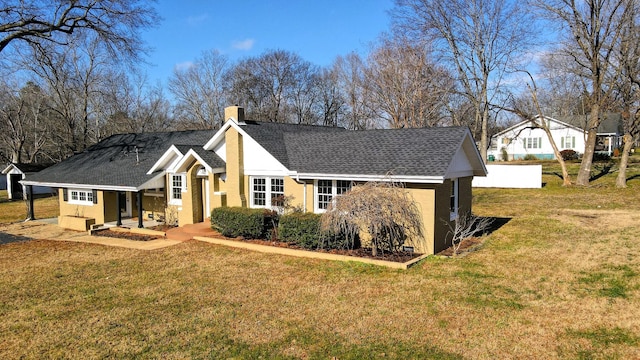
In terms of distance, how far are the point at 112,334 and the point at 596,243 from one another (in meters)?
14.9

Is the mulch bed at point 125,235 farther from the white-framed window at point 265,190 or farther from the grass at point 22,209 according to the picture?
the grass at point 22,209

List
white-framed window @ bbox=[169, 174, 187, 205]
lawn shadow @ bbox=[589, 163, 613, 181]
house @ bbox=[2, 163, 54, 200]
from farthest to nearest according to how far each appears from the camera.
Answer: house @ bbox=[2, 163, 54, 200] → lawn shadow @ bbox=[589, 163, 613, 181] → white-framed window @ bbox=[169, 174, 187, 205]

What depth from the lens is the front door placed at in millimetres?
23641

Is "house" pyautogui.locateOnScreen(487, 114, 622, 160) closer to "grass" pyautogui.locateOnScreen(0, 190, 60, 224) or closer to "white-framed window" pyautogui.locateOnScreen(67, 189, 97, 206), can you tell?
"white-framed window" pyautogui.locateOnScreen(67, 189, 97, 206)

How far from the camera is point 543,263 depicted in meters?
12.3

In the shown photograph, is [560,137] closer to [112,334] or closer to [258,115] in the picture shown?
[258,115]

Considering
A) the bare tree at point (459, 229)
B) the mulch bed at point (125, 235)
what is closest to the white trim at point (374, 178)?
the bare tree at point (459, 229)

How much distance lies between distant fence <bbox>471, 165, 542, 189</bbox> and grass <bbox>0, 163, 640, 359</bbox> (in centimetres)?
1505

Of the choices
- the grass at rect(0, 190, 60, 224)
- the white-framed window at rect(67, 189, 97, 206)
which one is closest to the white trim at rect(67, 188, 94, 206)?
the white-framed window at rect(67, 189, 97, 206)

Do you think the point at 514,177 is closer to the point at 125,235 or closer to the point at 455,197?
the point at 455,197

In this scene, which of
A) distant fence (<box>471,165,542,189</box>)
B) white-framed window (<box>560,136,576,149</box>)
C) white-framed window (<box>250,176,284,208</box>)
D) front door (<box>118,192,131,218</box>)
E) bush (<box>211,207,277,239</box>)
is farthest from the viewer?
white-framed window (<box>560,136,576,149</box>)

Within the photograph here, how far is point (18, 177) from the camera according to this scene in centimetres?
3866

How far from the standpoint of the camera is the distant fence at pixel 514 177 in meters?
30.2

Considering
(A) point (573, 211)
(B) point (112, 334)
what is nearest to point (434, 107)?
(A) point (573, 211)
